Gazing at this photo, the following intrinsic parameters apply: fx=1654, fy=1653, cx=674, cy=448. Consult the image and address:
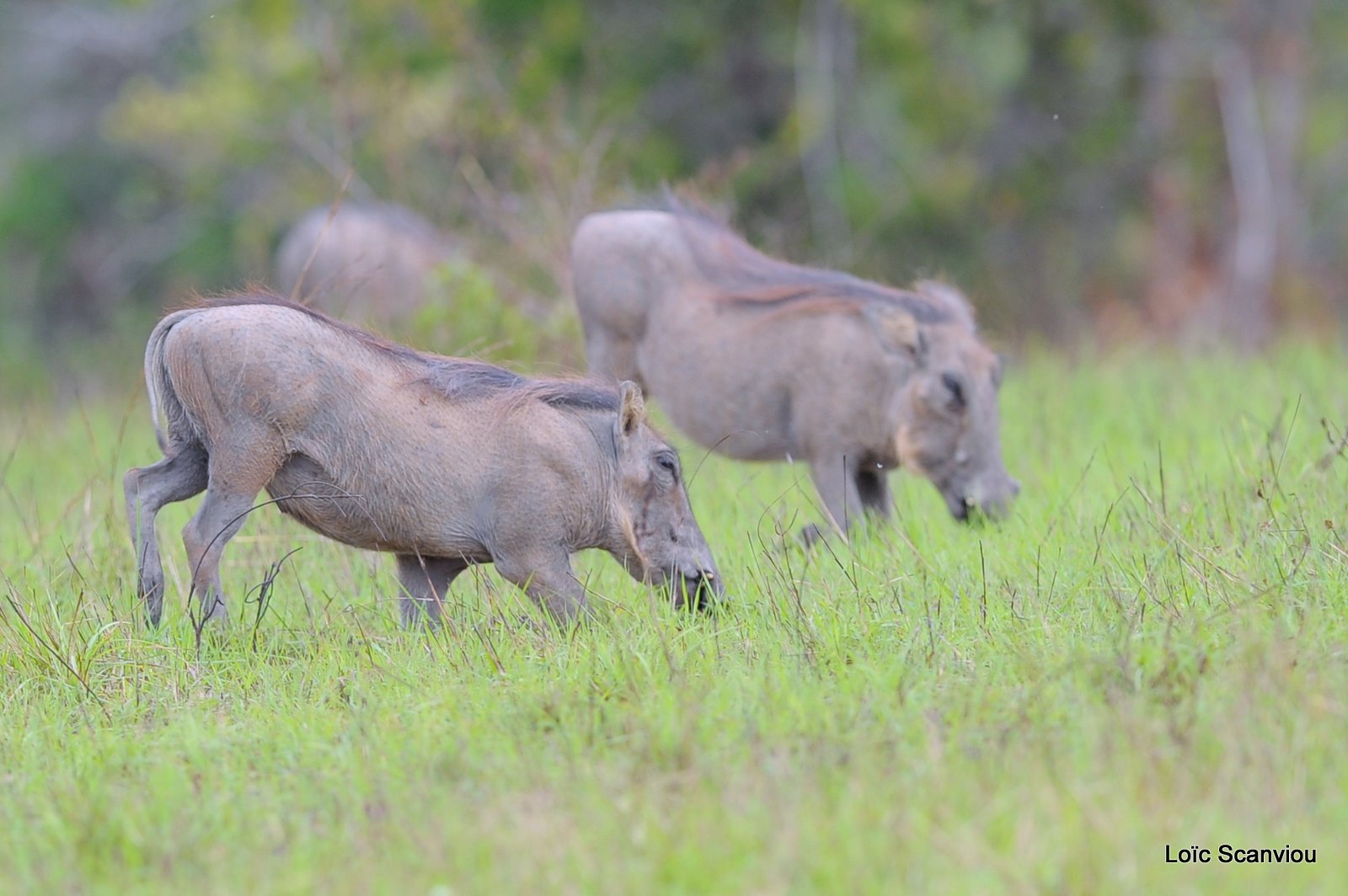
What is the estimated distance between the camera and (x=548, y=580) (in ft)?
14.8

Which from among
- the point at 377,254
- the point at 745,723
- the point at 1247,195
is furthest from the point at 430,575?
the point at 1247,195

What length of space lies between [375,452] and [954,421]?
2.47 meters

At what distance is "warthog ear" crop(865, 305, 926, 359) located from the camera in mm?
6164

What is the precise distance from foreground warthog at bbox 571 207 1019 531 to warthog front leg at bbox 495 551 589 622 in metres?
1.33

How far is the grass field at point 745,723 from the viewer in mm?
2875

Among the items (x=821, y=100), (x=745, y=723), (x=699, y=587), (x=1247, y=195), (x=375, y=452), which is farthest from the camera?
(x=1247, y=195)

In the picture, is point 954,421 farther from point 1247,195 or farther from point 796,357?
point 1247,195

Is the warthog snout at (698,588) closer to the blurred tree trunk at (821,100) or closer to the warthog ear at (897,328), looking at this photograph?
the warthog ear at (897,328)

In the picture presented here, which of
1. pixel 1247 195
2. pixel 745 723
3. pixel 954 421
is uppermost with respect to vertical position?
pixel 1247 195

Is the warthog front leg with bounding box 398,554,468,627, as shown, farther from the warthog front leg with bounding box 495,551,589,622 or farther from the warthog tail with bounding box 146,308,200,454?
the warthog tail with bounding box 146,308,200,454

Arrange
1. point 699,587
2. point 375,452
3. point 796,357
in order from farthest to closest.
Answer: point 796,357 → point 699,587 → point 375,452

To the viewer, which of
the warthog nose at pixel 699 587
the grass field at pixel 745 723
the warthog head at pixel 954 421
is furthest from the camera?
the warthog head at pixel 954 421

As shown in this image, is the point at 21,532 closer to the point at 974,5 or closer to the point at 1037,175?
the point at 974,5

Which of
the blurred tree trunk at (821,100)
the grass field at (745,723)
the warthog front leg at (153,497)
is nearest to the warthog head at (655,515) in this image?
the grass field at (745,723)
